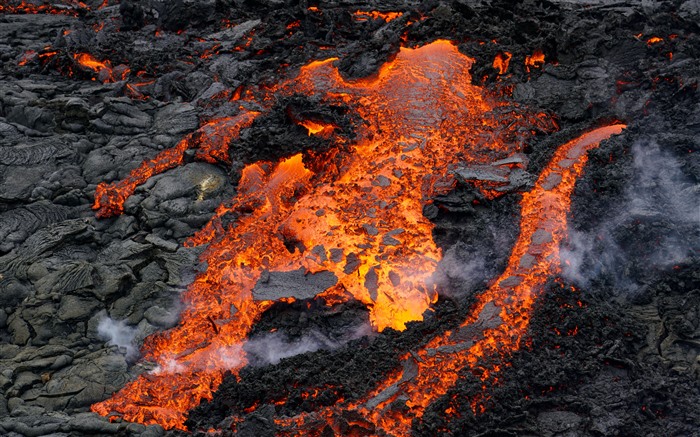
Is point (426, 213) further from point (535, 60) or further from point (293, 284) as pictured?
point (535, 60)

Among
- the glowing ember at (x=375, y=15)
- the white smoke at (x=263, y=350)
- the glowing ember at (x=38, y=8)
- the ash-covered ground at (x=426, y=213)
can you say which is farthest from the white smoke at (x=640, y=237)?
the glowing ember at (x=38, y=8)

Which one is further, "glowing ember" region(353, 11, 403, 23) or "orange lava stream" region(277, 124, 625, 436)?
"glowing ember" region(353, 11, 403, 23)

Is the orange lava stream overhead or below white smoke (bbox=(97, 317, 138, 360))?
overhead

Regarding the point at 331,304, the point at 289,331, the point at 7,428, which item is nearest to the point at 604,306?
the point at 331,304

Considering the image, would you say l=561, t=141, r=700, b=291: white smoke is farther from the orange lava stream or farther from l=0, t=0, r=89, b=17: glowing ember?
l=0, t=0, r=89, b=17: glowing ember

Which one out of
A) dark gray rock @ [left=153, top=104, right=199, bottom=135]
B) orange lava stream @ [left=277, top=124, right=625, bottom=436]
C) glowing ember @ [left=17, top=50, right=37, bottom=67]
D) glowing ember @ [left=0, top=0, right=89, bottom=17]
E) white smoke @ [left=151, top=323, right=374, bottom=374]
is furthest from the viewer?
glowing ember @ [left=0, top=0, right=89, bottom=17]

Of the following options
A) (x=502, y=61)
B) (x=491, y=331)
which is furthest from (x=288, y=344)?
(x=502, y=61)

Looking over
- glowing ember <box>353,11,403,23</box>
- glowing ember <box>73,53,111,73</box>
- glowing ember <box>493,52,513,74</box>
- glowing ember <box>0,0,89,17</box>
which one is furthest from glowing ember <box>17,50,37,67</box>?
glowing ember <box>493,52,513,74</box>
